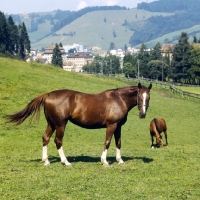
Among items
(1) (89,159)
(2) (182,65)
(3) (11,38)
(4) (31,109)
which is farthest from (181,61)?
(4) (31,109)

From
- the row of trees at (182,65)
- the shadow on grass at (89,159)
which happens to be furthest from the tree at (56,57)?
the shadow on grass at (89,159)

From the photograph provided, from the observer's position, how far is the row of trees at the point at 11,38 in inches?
4225

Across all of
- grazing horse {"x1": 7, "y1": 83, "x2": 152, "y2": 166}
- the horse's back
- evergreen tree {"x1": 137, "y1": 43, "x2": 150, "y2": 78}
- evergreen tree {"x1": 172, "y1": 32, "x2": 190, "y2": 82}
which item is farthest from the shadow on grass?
evergreen tree {"x1": 137, "y1": 43, "x2": 150, "y2": 78}

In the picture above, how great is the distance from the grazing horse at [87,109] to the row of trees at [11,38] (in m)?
75.2

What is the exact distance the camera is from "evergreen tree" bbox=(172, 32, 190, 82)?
375ft

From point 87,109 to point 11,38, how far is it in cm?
10953

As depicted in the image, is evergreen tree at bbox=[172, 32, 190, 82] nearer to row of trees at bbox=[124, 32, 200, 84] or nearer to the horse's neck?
row of trees at bbox=[124, 32, 200, 84]

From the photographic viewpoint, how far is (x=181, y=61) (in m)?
115

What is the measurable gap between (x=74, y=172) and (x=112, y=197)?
9.68 feet

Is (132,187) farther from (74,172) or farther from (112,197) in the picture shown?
(74,172)

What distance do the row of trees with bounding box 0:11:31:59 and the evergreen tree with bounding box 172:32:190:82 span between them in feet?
158

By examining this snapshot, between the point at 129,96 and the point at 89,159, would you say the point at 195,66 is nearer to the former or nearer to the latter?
the point at 89,159

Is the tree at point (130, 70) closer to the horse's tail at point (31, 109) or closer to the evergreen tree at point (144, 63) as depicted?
the evergreen tree at point (144, 63)

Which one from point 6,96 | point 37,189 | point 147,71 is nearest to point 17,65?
point 6,96
